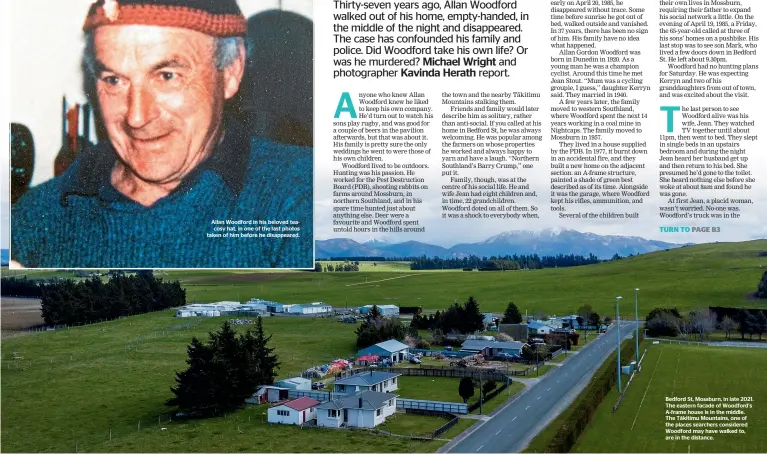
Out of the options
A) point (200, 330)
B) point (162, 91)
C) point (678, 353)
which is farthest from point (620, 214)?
point (200, 330)

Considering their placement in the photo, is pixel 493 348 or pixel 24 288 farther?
pixel 24 288

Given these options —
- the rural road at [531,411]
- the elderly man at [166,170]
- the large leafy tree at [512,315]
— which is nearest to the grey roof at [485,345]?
the rural road at [531,411]

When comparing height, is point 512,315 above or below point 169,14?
below

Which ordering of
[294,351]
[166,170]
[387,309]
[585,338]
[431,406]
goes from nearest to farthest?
[166,170] → [431,406] → [294,351] → [585,338] → [387,309]

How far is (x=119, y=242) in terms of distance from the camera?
80.8 ft

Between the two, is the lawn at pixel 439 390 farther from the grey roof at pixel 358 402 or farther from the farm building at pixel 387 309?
the farm building at pixel 387 309

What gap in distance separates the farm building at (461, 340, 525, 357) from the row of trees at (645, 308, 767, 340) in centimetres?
1752

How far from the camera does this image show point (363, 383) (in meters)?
39.6

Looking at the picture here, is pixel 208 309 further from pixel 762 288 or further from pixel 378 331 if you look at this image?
pixel 762 288

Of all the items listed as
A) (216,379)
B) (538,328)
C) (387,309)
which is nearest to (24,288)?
(216,379)

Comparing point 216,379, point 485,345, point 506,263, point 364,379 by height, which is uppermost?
point 506,263

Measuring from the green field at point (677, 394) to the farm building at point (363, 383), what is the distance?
537 inches

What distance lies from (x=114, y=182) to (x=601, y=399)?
26.6 metres

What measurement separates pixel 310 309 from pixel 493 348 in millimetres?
30219
